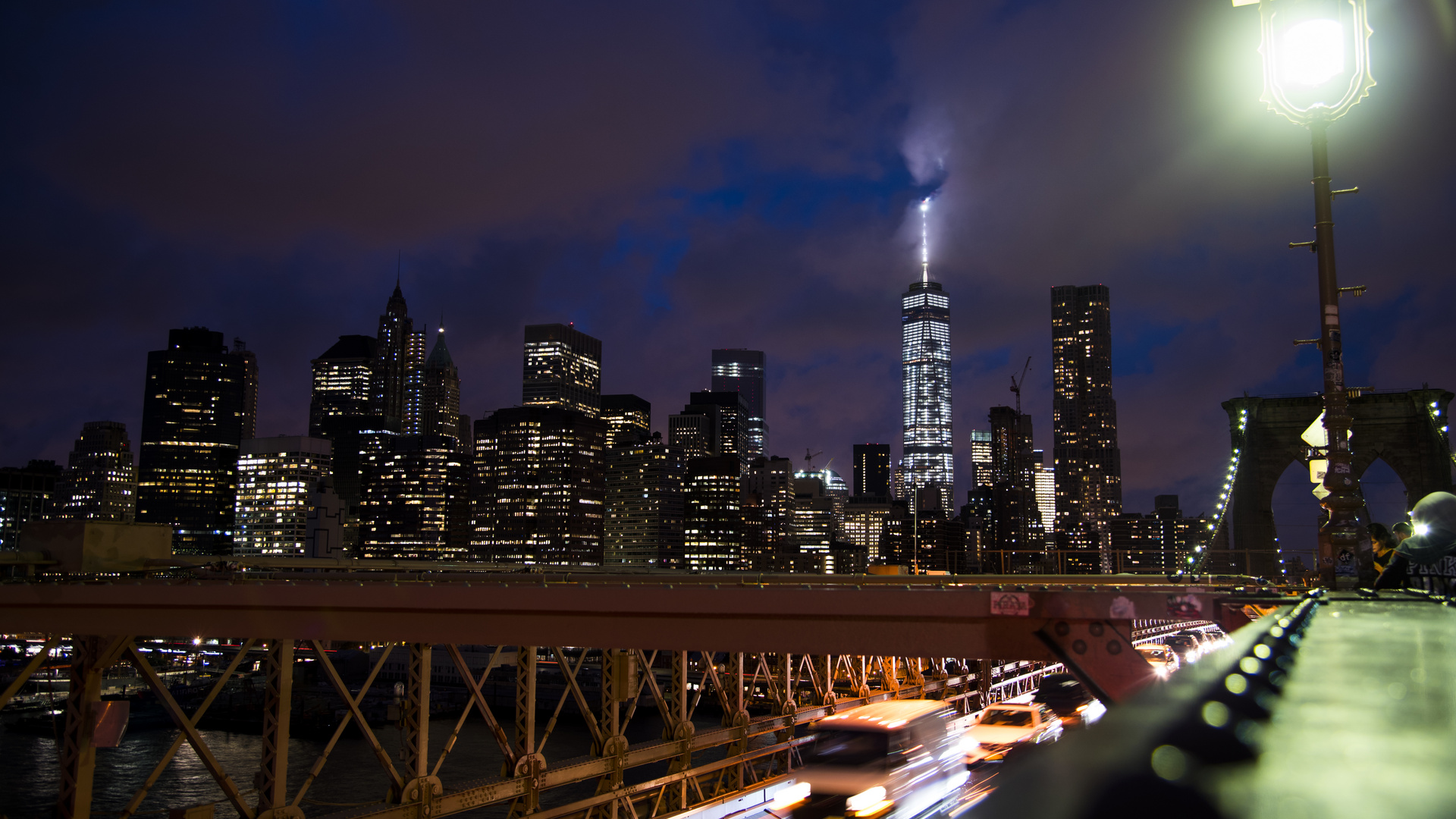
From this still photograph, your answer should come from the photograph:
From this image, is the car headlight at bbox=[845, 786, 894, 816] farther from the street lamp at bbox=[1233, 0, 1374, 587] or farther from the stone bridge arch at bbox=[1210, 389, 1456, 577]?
the stone bridge arch at bbox=[1210, 389, 1456, 577]

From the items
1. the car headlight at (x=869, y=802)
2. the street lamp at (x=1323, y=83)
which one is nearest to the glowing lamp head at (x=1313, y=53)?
the street lamp at (x=1323, y=83)

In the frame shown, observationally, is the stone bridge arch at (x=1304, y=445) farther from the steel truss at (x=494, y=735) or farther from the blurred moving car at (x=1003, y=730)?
the steel truss at (x=494, y=735)

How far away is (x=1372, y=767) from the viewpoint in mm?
1904

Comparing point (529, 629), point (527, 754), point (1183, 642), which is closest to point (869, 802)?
point (527, 754)

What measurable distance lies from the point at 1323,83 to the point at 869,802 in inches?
661

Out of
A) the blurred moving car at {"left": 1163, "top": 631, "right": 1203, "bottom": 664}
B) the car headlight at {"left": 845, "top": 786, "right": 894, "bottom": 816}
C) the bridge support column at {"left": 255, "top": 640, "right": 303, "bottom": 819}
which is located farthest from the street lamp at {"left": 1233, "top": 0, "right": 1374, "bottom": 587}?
the blurred moving car at {"left": 1163, "top": 631, "right": 1203, "bottom": 664}

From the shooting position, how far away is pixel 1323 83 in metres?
16.7

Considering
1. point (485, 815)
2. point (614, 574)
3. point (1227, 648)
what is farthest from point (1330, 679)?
point (485, 815)

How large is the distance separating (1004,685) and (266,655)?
39.2m

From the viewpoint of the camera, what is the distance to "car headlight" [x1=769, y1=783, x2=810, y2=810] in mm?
22953

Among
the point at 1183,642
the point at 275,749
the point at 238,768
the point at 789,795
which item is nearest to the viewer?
the point at 275,749

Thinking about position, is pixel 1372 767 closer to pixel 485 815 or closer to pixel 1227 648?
pixel 1227 648

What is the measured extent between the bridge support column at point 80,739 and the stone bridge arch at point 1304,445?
128 ft

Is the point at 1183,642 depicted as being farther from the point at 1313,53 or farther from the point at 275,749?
the point at 275,749
